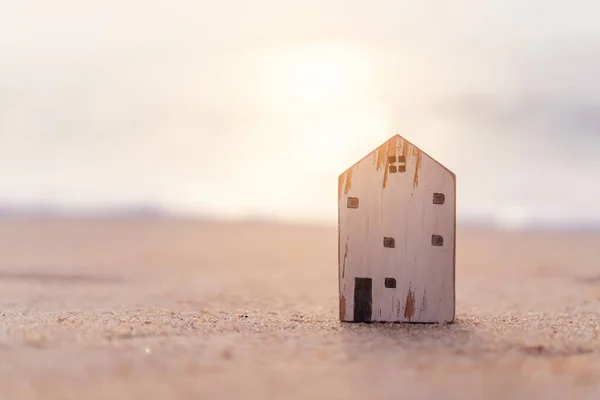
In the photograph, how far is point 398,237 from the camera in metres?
3.06

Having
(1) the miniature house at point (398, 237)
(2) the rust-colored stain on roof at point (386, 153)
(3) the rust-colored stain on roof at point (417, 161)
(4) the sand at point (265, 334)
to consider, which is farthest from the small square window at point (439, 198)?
(4) the sand at point (265, 334)

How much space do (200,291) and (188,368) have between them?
7.88ft

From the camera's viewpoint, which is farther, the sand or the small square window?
the small square window

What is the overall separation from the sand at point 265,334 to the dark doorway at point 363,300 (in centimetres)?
14

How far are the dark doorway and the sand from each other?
0.45 feet

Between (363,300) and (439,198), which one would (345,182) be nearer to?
(439,198)

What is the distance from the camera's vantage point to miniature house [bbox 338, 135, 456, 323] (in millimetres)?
3041

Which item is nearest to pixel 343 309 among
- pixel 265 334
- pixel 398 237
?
pixel 398 237

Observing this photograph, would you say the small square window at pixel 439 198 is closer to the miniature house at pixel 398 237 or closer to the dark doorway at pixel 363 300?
the miniature house at pixel 398 237

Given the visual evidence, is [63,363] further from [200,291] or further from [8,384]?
[200,291]

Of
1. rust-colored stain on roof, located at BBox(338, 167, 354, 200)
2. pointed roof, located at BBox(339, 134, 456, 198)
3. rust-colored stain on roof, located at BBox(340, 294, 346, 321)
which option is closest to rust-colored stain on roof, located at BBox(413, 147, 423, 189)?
pointed roof, located at BBox(339, 134, 456, 198)

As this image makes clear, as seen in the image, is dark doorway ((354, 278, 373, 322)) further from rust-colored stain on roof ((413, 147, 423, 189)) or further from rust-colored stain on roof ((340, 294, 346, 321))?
rust-colored stain on roof ((413, 147, 423, 189))

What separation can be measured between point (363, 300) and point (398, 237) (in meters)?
0.34

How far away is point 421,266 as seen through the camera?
3.05m
